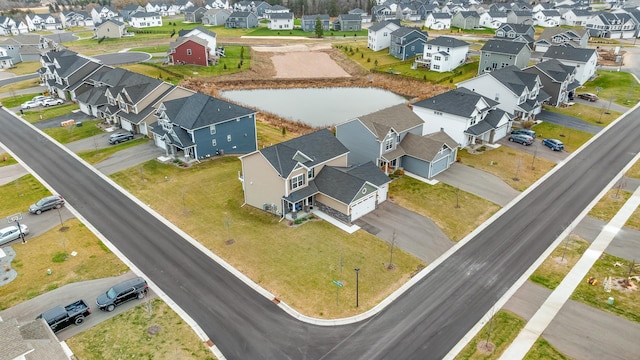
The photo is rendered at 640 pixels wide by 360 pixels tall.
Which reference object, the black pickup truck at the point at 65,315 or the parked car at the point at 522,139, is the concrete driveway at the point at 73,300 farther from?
the parked car at the point at 522,139

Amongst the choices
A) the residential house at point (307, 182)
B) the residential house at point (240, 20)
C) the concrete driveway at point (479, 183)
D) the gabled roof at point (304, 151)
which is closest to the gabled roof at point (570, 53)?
the concrete driveway at point (479, 183)

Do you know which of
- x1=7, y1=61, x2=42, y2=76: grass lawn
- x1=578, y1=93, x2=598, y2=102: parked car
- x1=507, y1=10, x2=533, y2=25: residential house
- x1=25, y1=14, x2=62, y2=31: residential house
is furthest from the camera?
x1=25, y1=14, x2=62, y2=31: residential house

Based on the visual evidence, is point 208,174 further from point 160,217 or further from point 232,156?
point 160,217

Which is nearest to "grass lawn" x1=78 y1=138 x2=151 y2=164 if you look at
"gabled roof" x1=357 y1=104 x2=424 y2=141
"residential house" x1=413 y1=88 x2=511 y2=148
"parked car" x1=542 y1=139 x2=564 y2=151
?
"gabled roof" x1=357 y1=104 x2=424 y2=141

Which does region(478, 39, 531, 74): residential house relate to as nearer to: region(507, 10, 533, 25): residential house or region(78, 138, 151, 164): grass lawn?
region(78, 138, 151, 164): grass lawn

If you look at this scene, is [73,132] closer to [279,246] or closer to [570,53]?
[279,246]

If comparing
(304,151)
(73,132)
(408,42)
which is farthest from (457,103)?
(73,132)
